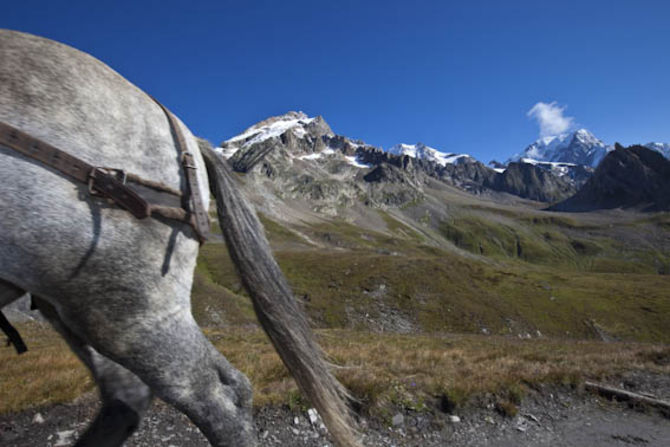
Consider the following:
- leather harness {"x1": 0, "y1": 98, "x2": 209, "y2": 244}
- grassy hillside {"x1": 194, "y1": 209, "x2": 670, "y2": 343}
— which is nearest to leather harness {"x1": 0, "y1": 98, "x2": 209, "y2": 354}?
leather harness {"x1": 0, "y1": 98, "x2": 209, "y2": 244}

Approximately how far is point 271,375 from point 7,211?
19.2 ft

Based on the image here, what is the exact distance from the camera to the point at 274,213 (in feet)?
491

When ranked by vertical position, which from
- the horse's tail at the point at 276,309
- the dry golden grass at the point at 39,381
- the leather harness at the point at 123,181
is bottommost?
the dry golden grass at the point at 39,381

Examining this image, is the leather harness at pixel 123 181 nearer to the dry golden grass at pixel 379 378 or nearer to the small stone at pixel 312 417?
the dry golden grass at pixel 379 378

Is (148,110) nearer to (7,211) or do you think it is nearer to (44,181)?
(44,181)

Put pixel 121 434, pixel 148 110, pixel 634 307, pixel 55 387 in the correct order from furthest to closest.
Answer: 1. pixel 634 307
2. pixel 55 387
3. pixel 121 434
4. pixel 148 110

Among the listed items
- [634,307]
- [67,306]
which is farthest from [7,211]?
[634,307]

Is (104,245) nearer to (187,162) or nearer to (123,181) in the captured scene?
(123,181)

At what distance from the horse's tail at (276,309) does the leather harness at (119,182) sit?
56 centimetres

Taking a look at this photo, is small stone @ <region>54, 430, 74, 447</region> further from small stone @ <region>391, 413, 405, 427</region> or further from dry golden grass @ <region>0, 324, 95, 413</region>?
small stone @ <region>391, 413, 405, 427</region>

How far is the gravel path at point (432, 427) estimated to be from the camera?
4605 millimetres

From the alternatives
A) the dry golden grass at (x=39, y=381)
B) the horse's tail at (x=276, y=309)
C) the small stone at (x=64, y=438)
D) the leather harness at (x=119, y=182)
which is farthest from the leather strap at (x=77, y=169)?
the dry golden grass at (x=39, y=381)

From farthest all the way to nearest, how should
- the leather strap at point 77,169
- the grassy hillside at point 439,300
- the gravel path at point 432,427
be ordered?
the grassy hillside at point 439,300 < the gravel path at point 432,427 < the leather strap at point 77,169

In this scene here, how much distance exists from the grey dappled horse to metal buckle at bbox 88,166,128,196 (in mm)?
65
